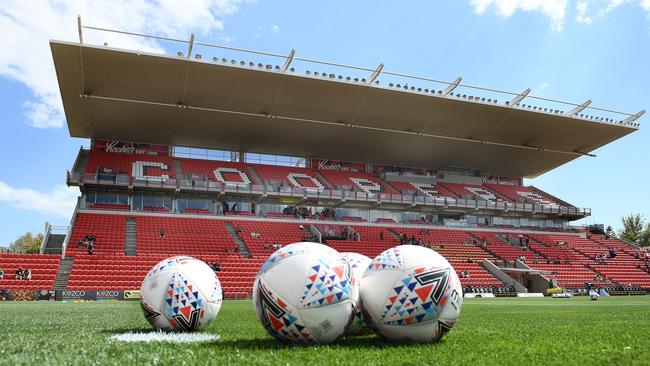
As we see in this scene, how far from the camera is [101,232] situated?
1310 inches

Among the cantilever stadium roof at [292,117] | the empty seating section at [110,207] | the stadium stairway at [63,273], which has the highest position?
the cantilever stadium roof at [292,117]

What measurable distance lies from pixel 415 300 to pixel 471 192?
44.9m

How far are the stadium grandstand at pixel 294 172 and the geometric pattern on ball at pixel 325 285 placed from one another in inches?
875

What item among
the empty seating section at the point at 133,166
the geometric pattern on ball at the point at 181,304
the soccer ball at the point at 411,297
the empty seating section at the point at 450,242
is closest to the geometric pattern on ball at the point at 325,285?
the soccer ball at the point at 411,297

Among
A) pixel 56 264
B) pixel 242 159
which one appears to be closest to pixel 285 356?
pixel 56 264

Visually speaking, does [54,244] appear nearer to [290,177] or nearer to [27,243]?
[290,177]

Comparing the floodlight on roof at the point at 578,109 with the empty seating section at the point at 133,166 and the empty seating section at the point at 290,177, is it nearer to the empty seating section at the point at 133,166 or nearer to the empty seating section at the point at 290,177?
the empty seating section at the point at 290,177

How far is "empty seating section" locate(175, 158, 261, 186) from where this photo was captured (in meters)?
39.7

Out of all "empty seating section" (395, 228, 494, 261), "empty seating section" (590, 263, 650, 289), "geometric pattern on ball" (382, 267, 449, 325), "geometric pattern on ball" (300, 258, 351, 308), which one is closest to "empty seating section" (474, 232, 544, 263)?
"empty seating section" (395, 228, 494, 261)

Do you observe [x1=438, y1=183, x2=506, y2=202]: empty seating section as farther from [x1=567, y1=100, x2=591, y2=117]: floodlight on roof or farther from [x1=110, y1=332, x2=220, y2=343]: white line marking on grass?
[x1=110, y1=332, x2=220, y2=343]: white line marking on grass

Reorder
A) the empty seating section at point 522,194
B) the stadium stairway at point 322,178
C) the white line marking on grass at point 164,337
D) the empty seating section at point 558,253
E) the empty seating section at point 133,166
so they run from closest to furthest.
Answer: the white line marking on grass at point 164,337, the empty seating section at point 133,166, the stadium stairway at point 322,178, the empty seating section at point 558,253, the empty seating section at point 522,194

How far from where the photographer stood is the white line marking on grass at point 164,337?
21.7 ft

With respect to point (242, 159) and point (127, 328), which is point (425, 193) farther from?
point (127, 328)

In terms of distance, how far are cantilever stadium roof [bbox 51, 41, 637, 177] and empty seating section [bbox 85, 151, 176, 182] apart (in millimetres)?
1658
